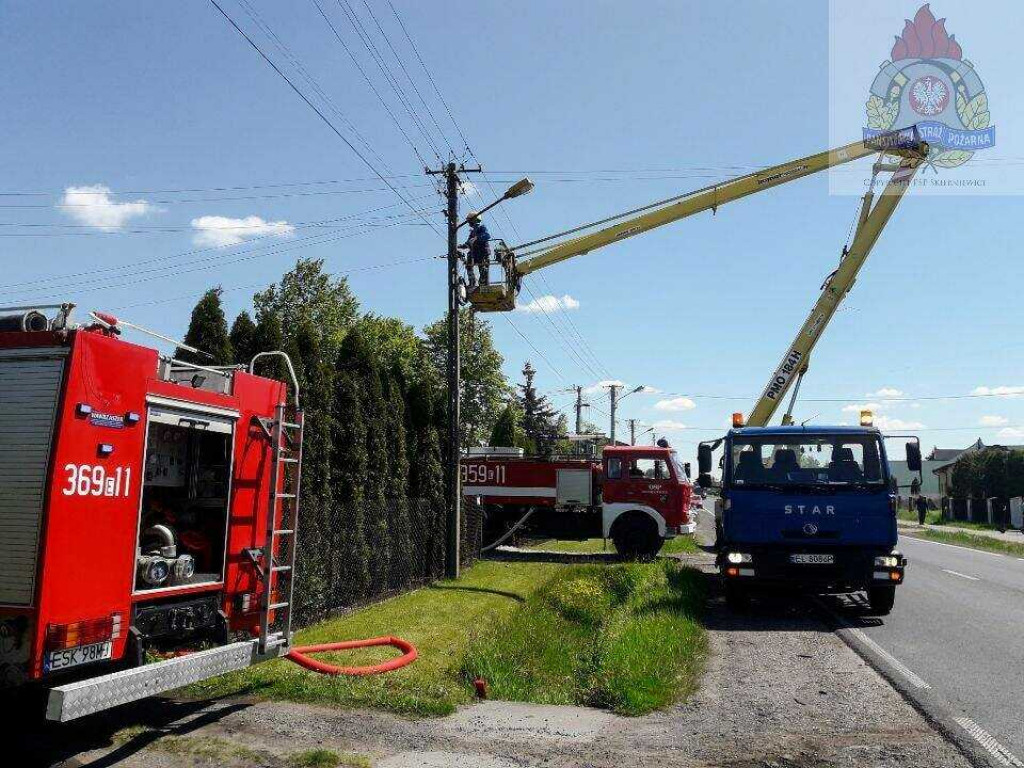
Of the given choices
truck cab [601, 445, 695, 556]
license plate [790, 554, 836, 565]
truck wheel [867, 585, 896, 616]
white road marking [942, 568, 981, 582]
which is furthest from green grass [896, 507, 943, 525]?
license plate [790, 554, 836, 565]

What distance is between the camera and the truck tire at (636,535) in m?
21.0

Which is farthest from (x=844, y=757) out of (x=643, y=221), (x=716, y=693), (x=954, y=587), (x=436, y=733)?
(x=643, y=221)

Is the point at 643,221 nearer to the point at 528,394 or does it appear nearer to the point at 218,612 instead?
the point at 218,612

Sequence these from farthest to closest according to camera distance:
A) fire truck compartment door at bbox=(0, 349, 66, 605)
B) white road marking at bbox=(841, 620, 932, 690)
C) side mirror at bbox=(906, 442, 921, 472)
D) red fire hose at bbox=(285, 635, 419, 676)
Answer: side mirror at bbox=(906, 442, 921, 472), white road marking at bbox=(841, 620, 932, 690), red fire hose at bbox=(285, 635, 419, 676), fire truck compartment door at bbox=(0, 349, 66, 605)

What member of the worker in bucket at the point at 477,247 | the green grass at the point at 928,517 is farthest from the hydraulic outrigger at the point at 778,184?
the green grass at the point at 928,517

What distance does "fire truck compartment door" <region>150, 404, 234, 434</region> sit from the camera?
6.17 meters

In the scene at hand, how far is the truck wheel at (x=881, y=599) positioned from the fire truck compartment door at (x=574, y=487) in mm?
10623

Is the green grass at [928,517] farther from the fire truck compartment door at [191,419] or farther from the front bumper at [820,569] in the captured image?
the fire truck compartment door at [191,419]

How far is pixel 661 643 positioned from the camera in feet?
29.8

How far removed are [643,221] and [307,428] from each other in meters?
10.0

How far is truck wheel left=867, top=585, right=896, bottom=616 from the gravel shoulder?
171 inches

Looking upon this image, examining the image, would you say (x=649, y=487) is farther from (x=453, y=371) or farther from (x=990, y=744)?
(x=990, y=744)

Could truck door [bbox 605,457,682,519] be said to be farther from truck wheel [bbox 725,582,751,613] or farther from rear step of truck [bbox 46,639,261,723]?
rear step of truck [bbox 46,639,261,723]

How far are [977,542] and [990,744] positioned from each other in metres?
29.4
